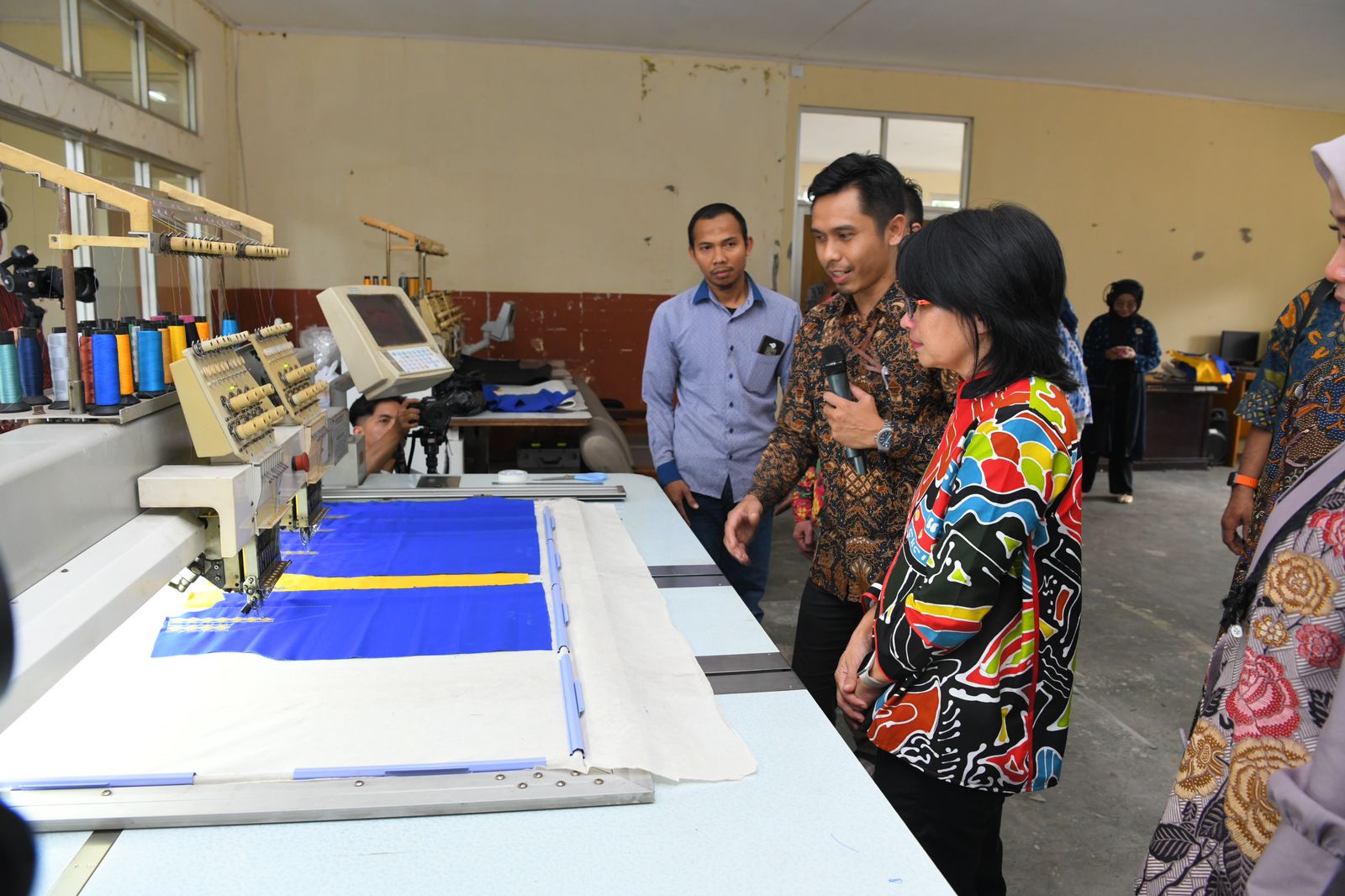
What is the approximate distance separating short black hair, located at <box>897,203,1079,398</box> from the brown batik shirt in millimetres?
467

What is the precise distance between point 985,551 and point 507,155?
17.9 feet

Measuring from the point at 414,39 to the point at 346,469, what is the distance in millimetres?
4431

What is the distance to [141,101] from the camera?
4.39 metres

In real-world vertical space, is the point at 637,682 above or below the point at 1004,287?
below

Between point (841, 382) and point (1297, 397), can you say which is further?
point (1297, 397)

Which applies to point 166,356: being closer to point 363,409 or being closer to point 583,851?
point 583,851

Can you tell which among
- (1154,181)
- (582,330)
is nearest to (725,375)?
(582,330)

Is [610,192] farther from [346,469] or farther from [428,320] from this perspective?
[346,469]

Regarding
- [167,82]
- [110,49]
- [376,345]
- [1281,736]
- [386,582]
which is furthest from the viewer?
[167,82]

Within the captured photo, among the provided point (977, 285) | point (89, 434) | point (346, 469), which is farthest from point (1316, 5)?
point (89, 434)

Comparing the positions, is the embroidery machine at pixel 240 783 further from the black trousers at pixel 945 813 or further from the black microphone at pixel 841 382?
the black microphone at pixel 841 382

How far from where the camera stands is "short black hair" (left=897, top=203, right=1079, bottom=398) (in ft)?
3.86

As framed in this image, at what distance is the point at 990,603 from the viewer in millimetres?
1142

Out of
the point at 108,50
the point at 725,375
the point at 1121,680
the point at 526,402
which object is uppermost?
the point at 108,50
